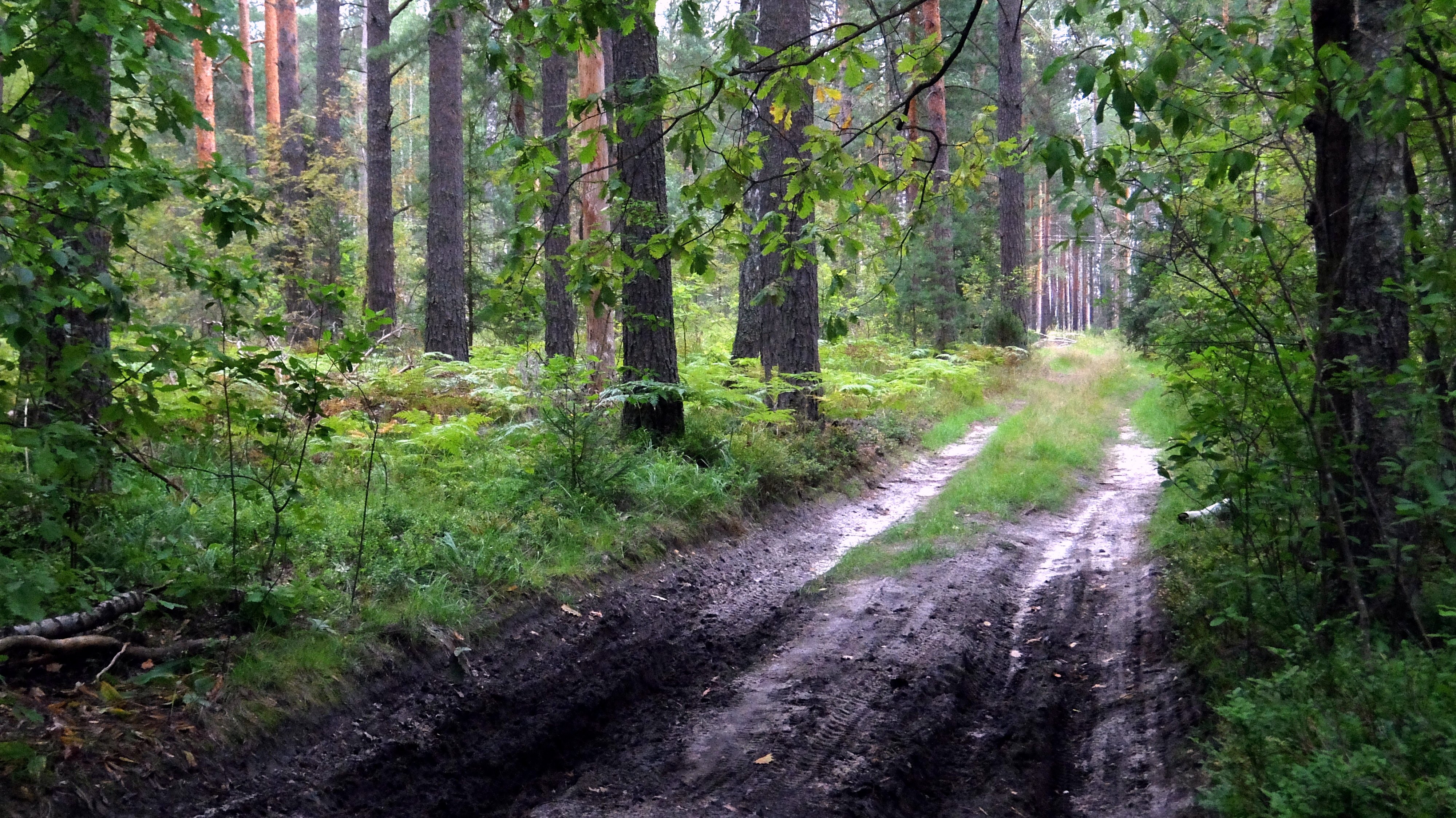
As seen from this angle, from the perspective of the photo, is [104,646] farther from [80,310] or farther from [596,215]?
[596,215]

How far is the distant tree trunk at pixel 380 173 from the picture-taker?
15219 mm

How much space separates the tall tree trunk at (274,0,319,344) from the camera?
17.3 m

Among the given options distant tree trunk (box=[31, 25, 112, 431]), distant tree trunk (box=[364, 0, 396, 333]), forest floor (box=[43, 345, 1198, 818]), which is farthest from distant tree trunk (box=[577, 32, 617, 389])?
distant tree trunk (box=[31, 25, 112, 431])

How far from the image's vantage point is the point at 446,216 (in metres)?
14.1

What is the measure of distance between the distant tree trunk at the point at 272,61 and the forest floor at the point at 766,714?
76.2 ft

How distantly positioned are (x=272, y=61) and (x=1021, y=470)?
2459 centimetres

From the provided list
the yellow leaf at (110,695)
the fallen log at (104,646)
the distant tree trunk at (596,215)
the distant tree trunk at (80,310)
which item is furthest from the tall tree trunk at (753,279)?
the yellow leaf at (110,695)

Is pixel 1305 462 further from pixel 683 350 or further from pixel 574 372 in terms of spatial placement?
pixel 683 350

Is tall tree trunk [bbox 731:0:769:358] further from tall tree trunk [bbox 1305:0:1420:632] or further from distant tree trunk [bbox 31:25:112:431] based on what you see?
distant tree trunk [bbox 31:25:112:431]

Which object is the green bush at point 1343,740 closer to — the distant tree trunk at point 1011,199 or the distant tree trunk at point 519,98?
the distant tree trunk at point 519,98

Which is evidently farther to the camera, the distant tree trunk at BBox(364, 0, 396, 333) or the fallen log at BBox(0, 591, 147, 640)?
the distant tree trunk at BBox(364, 0, 396, 333)

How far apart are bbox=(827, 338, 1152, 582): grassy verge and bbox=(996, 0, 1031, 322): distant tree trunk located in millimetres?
2622

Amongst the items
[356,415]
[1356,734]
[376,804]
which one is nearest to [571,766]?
[376,804]

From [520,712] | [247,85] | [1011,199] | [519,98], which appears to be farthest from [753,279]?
[247,85]
